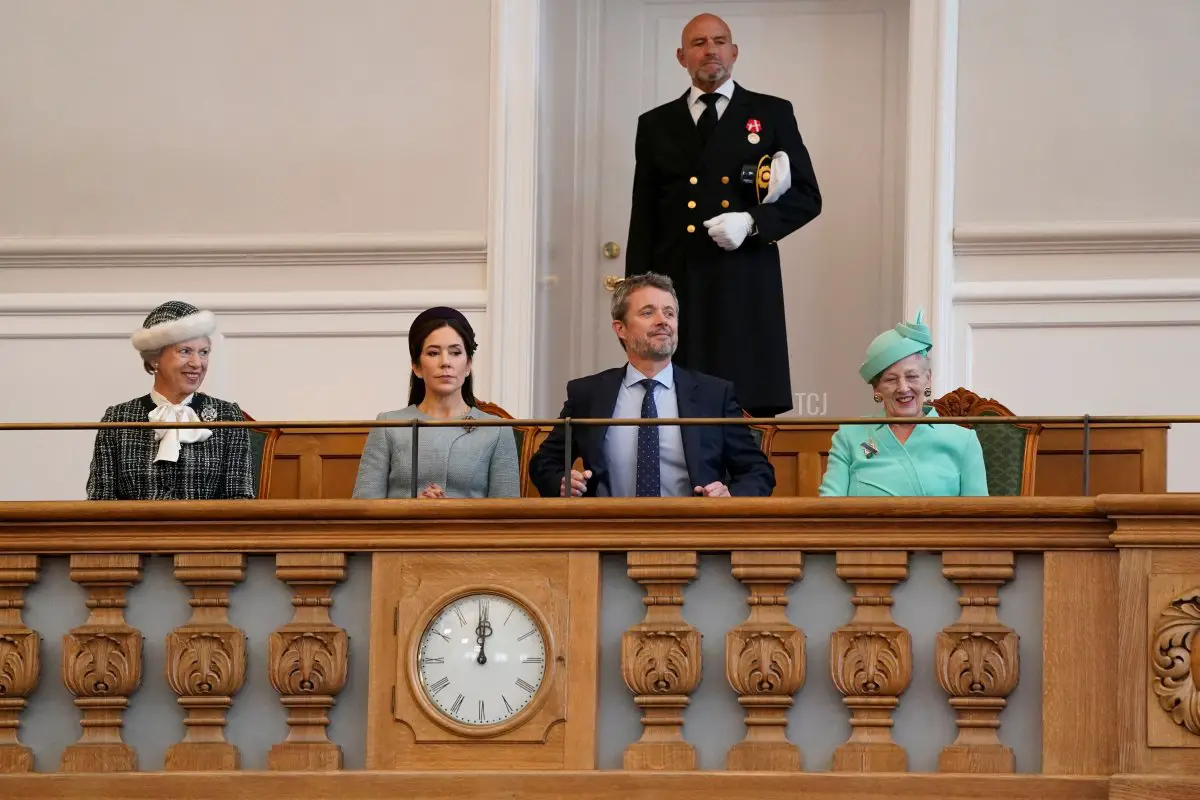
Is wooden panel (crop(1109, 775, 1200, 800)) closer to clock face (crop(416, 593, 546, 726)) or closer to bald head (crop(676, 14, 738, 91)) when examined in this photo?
clock face (crop(416, 593, 546, 726))

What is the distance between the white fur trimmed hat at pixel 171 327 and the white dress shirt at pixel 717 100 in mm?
1961

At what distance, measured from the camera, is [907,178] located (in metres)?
7.84

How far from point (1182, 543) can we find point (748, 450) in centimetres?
105

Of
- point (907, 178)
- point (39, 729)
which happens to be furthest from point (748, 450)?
point (907, 178)

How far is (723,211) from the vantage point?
23.5ft

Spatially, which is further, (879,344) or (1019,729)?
(879,344)

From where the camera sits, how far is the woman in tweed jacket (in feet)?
18.3

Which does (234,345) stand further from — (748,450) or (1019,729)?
(1019,729)

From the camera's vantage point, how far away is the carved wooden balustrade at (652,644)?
16.1 ft

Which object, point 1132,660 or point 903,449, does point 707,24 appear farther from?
point 1132,660

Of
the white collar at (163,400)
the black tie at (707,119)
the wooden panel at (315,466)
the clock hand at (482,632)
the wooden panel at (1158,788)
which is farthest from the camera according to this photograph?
the black tie at (707,119)

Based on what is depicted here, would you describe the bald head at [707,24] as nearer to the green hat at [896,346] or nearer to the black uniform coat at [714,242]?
the black uniform coat at [714,242]

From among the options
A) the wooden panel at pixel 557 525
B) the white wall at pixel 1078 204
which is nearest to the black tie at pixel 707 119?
the white wall at pixel 1078 204

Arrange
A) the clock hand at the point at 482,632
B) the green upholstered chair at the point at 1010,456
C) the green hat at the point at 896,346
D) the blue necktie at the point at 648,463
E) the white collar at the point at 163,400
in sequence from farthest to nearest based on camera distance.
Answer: the white collar at the point at 163,400
the green upholstered chair at the point at 1010,456
the green hat at the point at 896,346
the blue necktie at the point at 648,463
the clock hand at the point at 482,632
